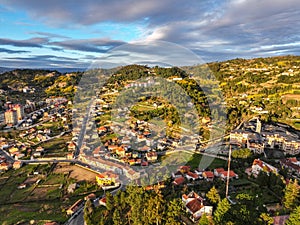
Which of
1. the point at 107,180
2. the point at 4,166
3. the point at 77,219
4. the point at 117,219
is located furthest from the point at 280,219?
the point at 4,166

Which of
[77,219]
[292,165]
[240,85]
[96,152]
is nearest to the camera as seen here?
[77,219]

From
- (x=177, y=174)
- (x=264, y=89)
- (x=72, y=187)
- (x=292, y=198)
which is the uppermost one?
(x=264, y=89)

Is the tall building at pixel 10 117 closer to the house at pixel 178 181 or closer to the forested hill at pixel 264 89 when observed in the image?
the forested hill at pixel 264 89

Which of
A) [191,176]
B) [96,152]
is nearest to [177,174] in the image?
[191,176]

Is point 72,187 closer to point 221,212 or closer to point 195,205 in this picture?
point 195,205

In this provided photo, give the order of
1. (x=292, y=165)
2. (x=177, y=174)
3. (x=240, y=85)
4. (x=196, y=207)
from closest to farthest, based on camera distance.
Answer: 1. (x=196, y=207)
2. (x=177, y=174)
3. (x=292, y=165)
4. (x=240, y=85)

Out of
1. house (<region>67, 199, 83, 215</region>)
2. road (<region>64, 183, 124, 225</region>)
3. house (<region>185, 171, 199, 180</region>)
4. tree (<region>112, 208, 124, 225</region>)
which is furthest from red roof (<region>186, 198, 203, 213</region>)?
house (<region>67, 199, 83, 215</region>)

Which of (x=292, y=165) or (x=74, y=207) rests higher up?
(x=292, y=165)

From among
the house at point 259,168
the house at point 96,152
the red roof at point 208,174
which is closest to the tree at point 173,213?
the red roof at point 208,174

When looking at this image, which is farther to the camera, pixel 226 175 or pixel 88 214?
pixel 226 175
